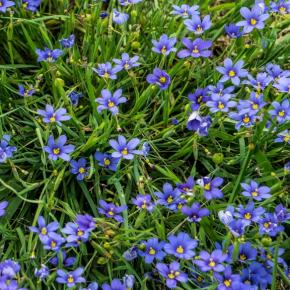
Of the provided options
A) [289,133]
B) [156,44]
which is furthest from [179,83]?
[289,133]

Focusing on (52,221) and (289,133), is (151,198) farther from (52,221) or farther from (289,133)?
(289,133)

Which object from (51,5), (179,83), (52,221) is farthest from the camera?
(51,5)

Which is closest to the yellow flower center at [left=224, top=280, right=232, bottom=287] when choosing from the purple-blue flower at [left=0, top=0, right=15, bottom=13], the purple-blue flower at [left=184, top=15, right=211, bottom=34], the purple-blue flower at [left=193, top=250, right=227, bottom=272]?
the purple-blue flower at [left=193, top=250, right=227, bottom=272]

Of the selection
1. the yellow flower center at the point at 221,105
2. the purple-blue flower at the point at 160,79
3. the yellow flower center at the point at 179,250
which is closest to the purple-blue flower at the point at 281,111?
the yellow flower center at the point at 221,105

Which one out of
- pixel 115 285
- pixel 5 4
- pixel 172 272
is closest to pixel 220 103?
pixel 172 272

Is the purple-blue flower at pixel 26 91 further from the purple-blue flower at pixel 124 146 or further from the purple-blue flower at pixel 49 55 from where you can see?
the purple-blue flower at pixel 124 146

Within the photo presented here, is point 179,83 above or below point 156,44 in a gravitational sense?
below
